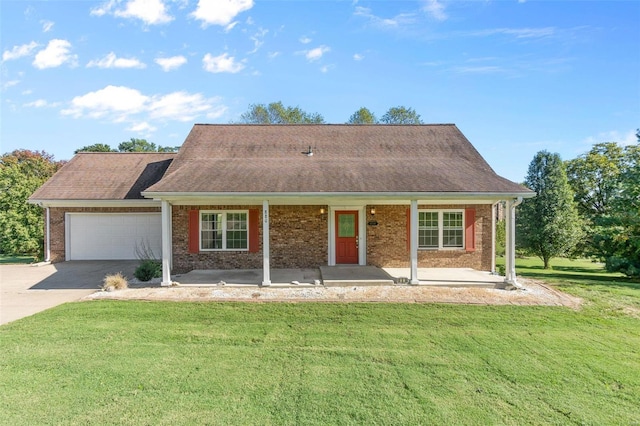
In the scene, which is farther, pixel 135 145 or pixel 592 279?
pixel 135 145

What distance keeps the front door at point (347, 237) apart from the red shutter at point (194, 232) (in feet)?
16.6

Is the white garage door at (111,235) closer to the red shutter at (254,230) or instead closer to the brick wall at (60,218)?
the brick wall at (60,218)

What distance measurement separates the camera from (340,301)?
781 cm

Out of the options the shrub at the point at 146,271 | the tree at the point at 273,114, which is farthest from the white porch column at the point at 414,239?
the tree at the point at 273,114

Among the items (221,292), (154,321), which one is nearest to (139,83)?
(221,292)

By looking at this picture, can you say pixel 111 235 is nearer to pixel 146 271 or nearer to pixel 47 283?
pixel 47 283

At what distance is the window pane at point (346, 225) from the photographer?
39.8 feet

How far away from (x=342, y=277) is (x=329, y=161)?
15.4 feet

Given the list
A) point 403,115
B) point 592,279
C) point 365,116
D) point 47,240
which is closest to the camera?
point 592,279

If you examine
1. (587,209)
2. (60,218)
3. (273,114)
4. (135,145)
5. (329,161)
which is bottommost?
(60,218)

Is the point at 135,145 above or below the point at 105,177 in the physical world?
above

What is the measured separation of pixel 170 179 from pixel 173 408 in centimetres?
782

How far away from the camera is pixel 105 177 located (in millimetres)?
15312

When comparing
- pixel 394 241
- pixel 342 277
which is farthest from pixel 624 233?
pixel 342 277
